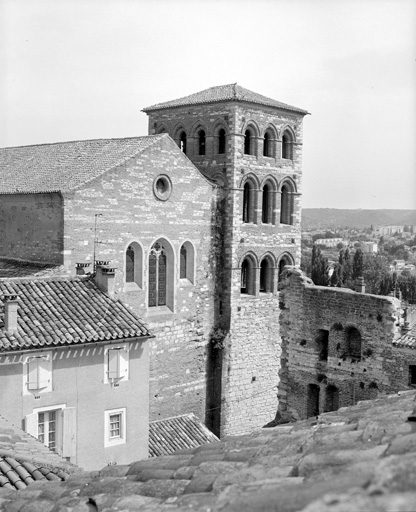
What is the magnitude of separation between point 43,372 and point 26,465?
6548 millimetres

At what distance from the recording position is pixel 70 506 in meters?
5.21

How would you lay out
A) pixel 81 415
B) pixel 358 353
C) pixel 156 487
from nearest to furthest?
pixel 156 487 → pixel 81 415 → pixel 358 353

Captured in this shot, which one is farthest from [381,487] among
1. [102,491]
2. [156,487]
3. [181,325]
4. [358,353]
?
[181,325]

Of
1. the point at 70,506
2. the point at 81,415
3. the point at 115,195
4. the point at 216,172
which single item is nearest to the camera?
the point at 70,506

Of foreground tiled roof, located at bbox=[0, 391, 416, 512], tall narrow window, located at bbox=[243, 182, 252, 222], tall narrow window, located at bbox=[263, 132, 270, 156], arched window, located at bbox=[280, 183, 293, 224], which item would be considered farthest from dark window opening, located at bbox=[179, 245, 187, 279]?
foreground tiled roof, located at bbox=[0, 391, 416, 512]

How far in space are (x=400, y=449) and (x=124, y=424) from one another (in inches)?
528

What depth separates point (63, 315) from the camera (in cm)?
1659

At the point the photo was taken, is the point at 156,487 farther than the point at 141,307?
No

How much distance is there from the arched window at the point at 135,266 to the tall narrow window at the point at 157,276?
703 mm

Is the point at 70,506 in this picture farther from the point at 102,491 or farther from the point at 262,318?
the point at 262,318

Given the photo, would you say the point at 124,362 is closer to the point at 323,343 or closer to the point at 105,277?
the point at 105,277

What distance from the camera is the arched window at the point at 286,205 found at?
32.3 meters

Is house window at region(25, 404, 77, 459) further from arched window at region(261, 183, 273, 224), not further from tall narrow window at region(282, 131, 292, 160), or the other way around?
tall narrow window at region(282, 131, 292, 160)

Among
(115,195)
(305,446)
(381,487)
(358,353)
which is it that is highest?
(115,195)
